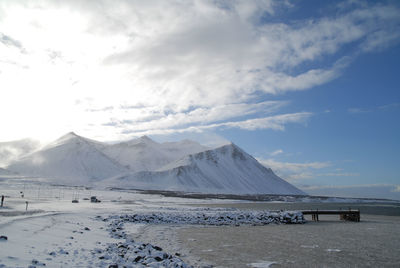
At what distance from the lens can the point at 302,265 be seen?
13.1 metres

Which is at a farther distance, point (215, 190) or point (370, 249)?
point (215, 190)

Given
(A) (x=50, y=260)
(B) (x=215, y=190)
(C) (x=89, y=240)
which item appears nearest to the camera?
(A) (x=50, y=260)

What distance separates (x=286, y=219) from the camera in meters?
34.5

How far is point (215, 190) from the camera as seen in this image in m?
186

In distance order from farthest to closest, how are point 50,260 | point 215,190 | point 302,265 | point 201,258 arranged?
point 215,190 < point 201,258 < point 302,265 < point 50,260

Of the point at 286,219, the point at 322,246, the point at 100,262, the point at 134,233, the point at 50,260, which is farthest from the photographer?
the point at 286,219

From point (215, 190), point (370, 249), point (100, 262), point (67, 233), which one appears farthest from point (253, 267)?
point (215, 190)

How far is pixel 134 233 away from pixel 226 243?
6962 mm

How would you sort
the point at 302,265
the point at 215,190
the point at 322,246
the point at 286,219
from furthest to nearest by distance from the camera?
the point at 215,190 < the point at 286,219 < the point at 322,246 < the point at 302,265

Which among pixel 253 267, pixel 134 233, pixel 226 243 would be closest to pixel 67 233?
pixel 134 233

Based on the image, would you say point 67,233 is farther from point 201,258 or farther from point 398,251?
point 398,251

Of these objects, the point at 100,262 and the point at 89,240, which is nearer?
the point at 100,262

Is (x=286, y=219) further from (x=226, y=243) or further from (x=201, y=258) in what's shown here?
(x=201, y=258)

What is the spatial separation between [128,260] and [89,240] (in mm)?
5340
